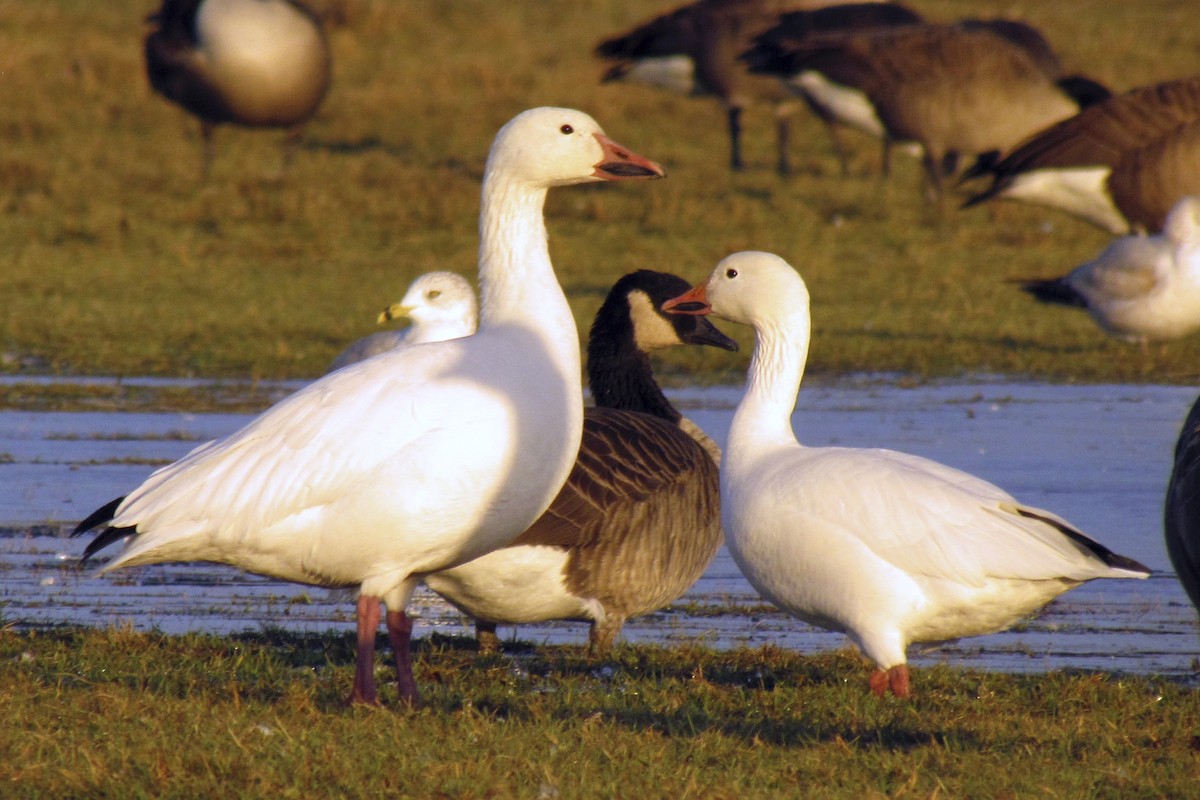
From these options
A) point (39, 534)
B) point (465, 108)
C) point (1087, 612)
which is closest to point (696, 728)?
point (1087, 612)

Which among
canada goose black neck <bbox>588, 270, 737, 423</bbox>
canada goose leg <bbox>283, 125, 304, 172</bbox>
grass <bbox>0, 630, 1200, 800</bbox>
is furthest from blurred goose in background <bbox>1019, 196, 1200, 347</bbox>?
canada goose leg <bbox>283, 125, 304, 172</bbox>

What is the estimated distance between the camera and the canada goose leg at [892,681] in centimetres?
538

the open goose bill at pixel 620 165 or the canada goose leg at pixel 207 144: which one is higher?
the open goose bill at pixel 620 165

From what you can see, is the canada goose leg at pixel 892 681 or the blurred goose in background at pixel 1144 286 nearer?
the canada goose leg at pixel 892 681

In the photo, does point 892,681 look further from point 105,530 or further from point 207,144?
point 207,144

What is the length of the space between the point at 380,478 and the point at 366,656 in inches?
20.7

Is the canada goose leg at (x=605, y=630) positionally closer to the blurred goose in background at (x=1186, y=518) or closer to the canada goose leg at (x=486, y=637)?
→ the canada goose leg at (x=486, y=637)

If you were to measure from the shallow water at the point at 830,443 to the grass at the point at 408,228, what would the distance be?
1062mm

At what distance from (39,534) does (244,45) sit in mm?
10706

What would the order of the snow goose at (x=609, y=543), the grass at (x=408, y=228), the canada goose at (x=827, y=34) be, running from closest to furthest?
the snow goose at (x=609, y=543), the grass at (x=408, y=228), the canada goose at (x=827, y=34)

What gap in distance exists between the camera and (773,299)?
6.33 metres

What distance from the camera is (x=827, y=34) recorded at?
1792 centimetres

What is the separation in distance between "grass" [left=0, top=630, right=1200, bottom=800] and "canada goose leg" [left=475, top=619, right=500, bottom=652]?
0.30 meters

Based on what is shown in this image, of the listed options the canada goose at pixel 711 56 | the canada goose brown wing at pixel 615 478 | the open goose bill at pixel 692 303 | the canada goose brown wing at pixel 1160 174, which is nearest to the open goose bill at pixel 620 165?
the open goose bill at pixel 692 303
